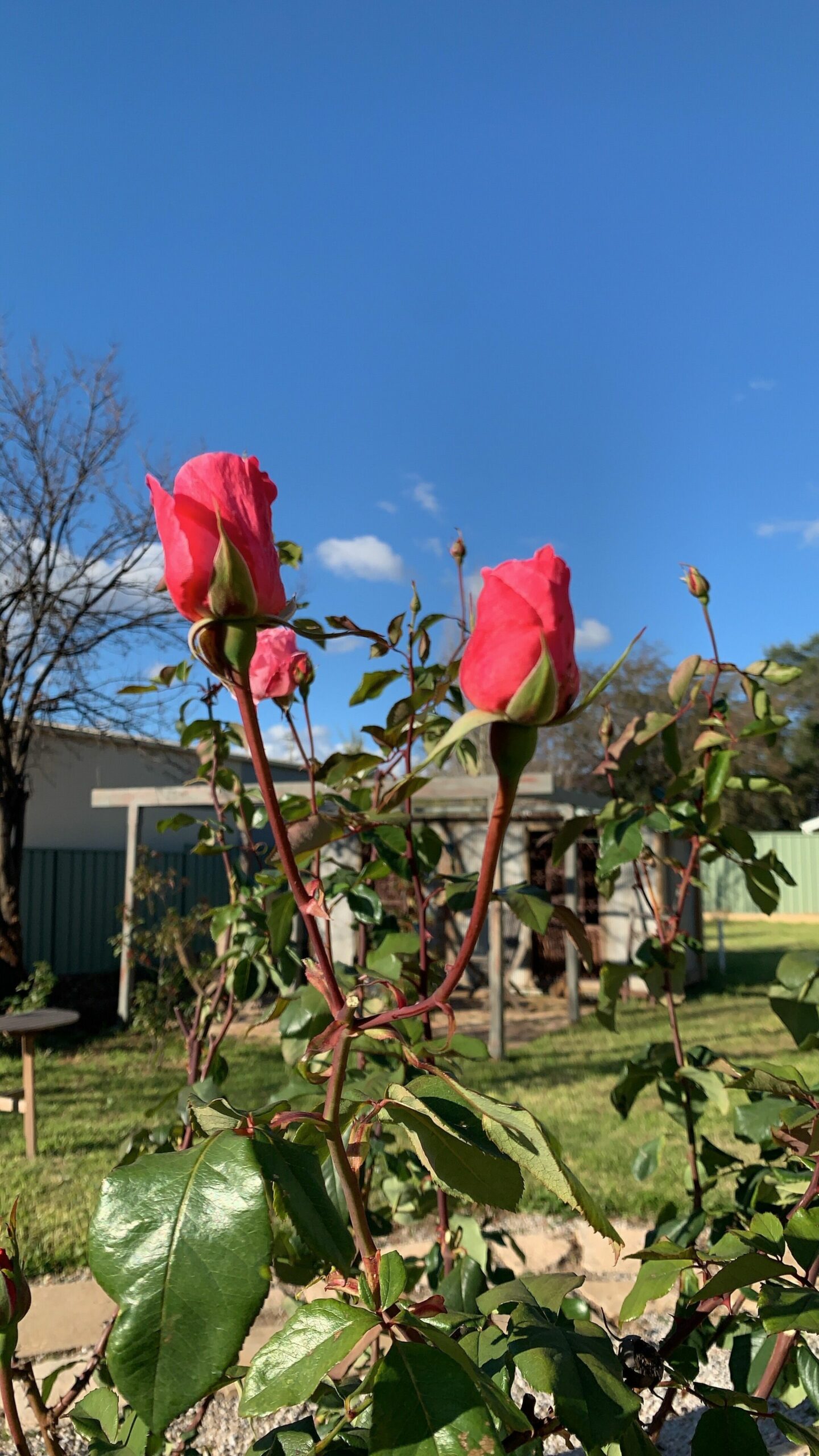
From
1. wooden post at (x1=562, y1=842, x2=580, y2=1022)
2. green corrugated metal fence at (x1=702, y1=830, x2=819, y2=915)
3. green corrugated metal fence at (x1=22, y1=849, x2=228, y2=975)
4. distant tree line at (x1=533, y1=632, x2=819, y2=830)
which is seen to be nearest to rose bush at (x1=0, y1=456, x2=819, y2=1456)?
wooden post at (x1=562, y1=842, x2=580, y2=1022)

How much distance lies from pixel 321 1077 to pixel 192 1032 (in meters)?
1.13

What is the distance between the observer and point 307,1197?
0.52 meters

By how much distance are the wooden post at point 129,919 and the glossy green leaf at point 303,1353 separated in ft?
24.4

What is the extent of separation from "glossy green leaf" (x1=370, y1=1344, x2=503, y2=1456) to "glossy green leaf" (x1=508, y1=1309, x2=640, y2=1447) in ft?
0.40

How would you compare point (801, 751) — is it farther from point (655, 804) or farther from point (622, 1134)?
point (655, 804)

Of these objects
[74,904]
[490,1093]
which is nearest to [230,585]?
[490,1093]

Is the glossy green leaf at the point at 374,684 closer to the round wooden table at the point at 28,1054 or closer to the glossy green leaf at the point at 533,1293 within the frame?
the glossy green leaf at the point at 533,1293

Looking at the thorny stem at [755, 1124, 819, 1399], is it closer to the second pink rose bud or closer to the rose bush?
the rose bush

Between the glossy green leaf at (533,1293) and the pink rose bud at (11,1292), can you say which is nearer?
the pink rose bud at (11,1292)

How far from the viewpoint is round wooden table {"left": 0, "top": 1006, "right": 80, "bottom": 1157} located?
4344mm

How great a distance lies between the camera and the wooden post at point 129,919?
7.83 metres

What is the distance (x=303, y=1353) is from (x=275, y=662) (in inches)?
28.7

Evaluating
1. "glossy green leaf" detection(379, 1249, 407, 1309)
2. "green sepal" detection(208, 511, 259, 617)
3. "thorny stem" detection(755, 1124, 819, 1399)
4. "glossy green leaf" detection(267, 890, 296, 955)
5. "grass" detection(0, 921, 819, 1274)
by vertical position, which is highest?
"green sepal" detection(208, 511, 259, 617)

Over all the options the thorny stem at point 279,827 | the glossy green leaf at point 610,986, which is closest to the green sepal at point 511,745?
the thorny stem at point 279,827
